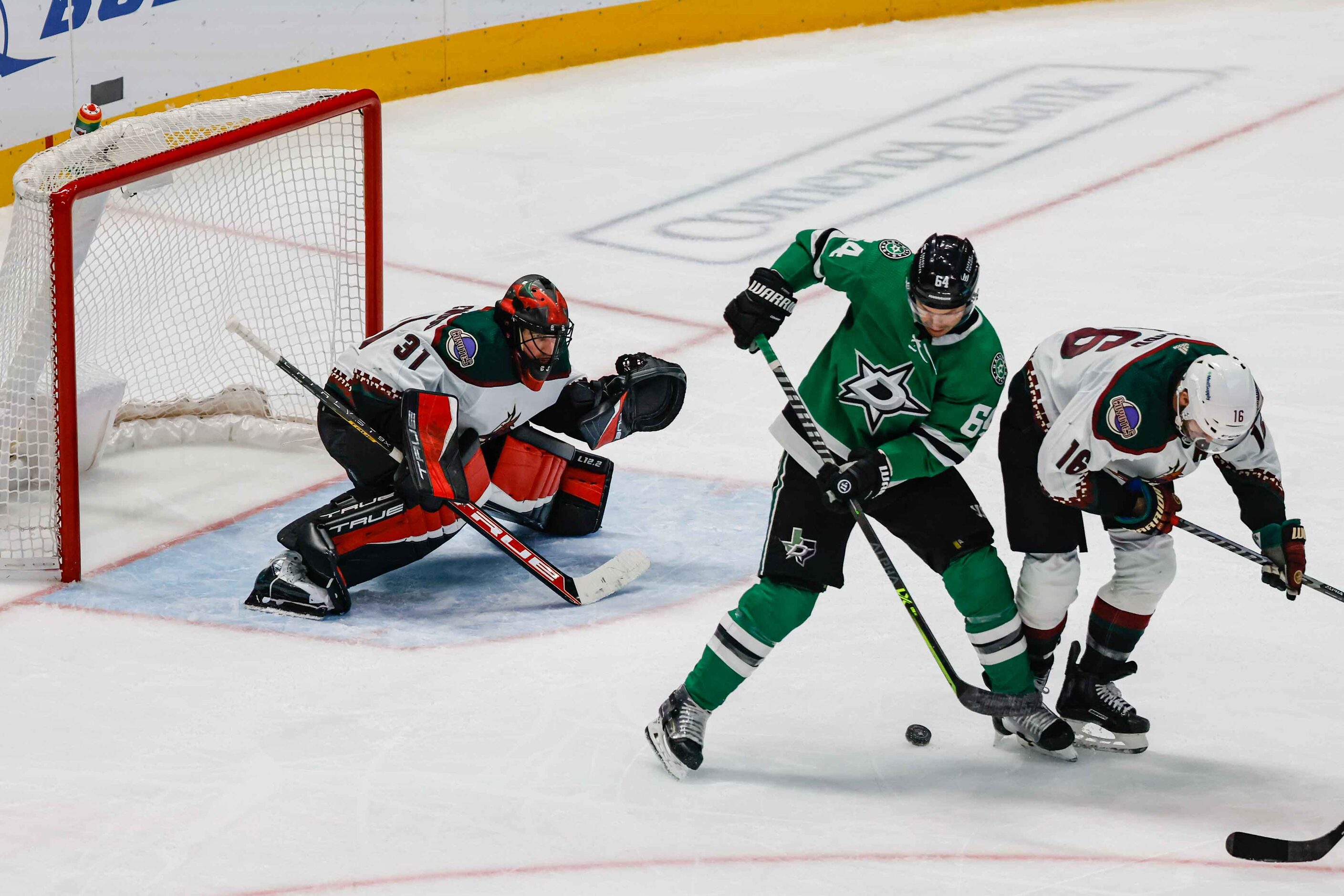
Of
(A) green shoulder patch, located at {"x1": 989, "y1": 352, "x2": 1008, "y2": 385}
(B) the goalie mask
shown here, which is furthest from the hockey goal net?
(A) green shoulder patch, located at {"x1": 989, "y1": 352, "x2": 1008, "y2": 385}

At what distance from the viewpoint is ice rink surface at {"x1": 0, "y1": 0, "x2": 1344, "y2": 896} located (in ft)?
10.5

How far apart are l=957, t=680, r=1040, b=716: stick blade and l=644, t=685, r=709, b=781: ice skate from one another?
491 mm

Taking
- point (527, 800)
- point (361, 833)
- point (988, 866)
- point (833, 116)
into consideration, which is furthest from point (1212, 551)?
point (833, 116)

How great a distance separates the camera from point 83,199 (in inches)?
176

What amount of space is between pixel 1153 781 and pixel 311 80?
566 centimetres

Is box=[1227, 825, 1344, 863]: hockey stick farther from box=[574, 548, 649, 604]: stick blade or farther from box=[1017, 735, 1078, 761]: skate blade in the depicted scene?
box=[574, 548, 649, 604]: stick blade

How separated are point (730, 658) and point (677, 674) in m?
0.54

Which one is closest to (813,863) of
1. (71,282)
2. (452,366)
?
(452,366)

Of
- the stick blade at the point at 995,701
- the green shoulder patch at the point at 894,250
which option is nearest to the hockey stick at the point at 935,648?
the stick blade at the point at 995,701

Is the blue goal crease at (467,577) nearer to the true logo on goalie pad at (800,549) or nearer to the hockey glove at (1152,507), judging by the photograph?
the true logo on goalie pad at (800,549)

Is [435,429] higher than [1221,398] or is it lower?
lower

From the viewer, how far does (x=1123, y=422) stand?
124 inches

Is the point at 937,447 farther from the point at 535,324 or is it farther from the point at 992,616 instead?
the point at 535,324

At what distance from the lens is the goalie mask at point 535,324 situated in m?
4.14
